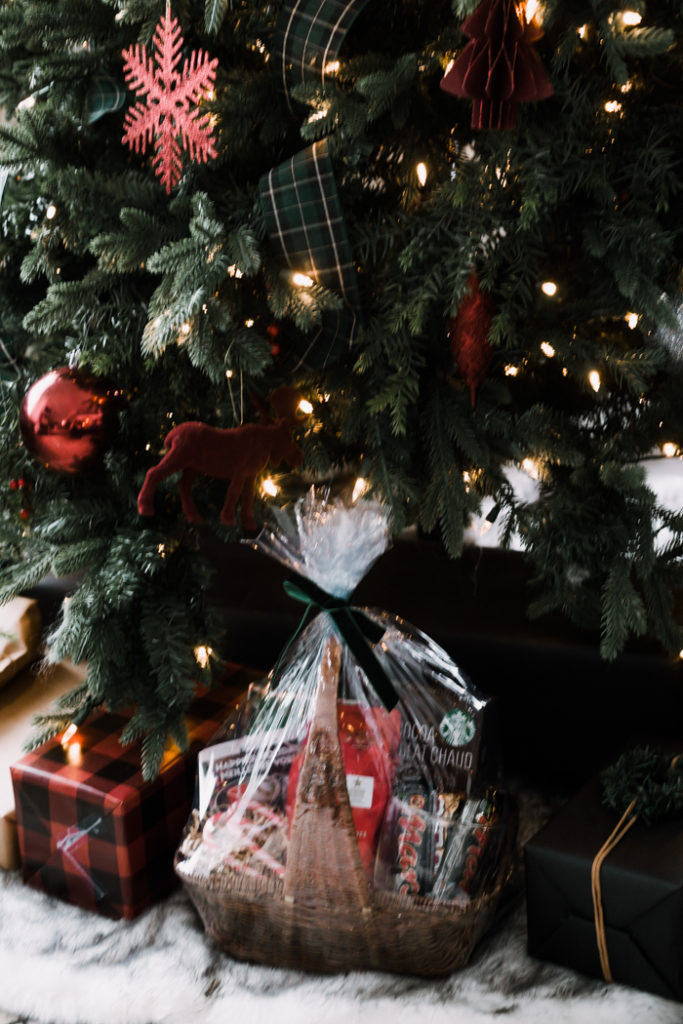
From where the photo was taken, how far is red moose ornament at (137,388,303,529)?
3.12ft

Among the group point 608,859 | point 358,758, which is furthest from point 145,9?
point 608,859

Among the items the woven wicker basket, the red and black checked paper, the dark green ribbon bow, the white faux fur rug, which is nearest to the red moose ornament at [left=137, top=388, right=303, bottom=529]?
the dark green ribbon bow

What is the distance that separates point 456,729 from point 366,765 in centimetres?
11

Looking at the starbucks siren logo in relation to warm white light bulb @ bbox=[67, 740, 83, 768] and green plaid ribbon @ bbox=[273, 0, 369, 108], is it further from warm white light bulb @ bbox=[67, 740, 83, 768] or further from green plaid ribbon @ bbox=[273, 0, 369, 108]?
green plaid ribbon @ bbox=[273, 0, 369, 108]

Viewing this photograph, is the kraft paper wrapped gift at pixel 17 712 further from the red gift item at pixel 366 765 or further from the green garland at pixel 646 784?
the green garland at pixel 646 784

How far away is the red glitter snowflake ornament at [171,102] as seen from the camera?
0.95m

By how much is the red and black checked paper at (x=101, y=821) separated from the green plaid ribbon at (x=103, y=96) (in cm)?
81

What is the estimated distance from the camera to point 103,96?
1.07 m

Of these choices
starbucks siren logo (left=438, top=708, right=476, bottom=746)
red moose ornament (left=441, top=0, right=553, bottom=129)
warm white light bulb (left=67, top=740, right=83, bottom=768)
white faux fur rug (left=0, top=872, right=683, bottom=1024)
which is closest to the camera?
red moose ornament (left=441, top=0, right=553, bottom=129)

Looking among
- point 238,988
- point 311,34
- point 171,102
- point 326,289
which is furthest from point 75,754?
point 311,34

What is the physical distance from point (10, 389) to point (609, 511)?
0.82m

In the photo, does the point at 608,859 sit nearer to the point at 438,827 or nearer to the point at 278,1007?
the point at 438,827

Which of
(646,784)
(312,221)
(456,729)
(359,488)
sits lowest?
(646,784)

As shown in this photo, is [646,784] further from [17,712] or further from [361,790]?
[17,712]
